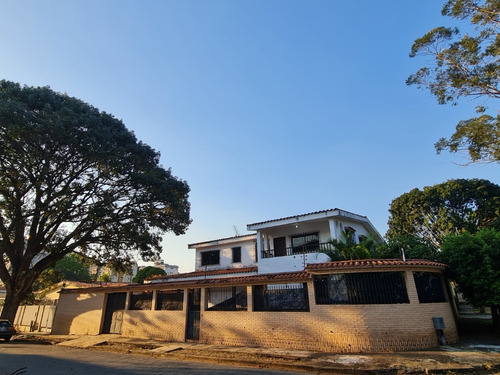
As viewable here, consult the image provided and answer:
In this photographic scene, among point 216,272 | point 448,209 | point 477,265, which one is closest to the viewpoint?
point 477,265

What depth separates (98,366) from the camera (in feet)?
29.9

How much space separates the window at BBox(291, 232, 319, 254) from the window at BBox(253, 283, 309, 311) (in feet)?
22.8

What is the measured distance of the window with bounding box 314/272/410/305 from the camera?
1045 centimetres

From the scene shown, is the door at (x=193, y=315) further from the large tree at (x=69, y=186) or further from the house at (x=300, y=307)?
the large tree at (x=69, y=186)

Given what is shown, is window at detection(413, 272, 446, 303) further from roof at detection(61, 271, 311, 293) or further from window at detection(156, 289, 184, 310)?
window at detection(156, 289, 184, 310)

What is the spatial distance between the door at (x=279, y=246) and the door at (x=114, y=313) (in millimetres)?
10296

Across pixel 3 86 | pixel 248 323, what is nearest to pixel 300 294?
pixel 248 323

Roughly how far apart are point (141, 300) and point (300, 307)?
9778 millimetres

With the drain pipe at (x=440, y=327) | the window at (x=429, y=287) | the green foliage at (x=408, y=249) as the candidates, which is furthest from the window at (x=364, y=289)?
the green foliage at (x=408, y=249)

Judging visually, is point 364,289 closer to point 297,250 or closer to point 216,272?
point 297,250

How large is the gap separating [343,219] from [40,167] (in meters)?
18.9

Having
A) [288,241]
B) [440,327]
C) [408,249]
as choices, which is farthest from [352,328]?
[288,241]

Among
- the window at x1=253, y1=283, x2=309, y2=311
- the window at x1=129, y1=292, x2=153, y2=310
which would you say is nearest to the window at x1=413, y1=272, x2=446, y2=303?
the window at x1=253, y1=283, x2=309, y2=311

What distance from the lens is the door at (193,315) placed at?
→ 13.9 meters
